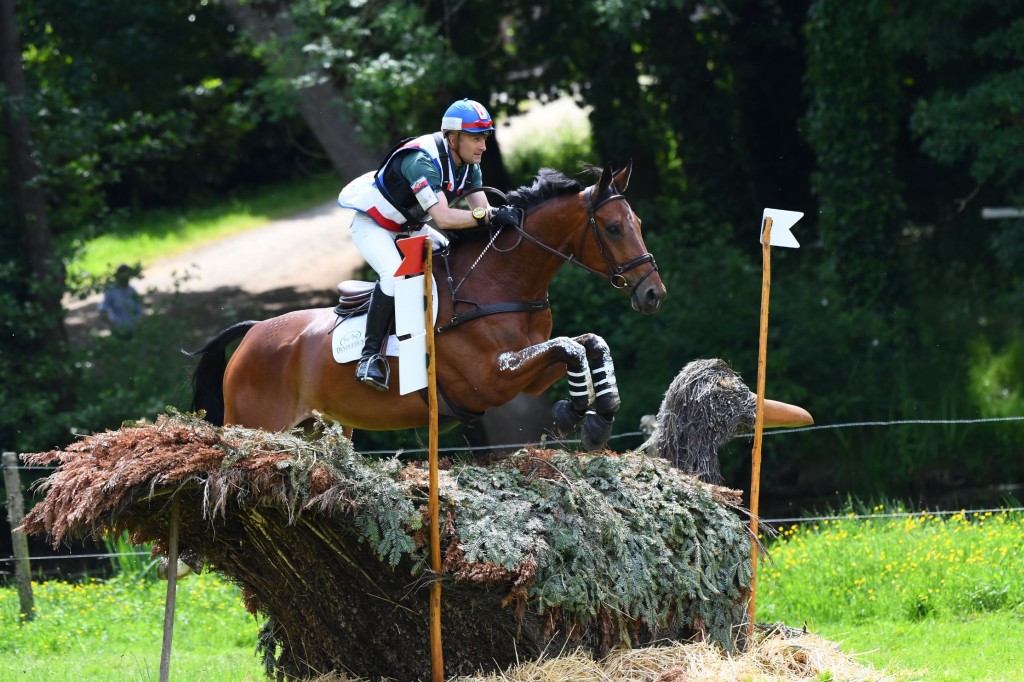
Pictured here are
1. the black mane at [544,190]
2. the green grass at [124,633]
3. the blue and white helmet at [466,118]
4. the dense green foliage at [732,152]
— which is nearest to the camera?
the blue and white helmet at [466,118]

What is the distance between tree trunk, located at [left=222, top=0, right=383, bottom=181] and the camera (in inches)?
551

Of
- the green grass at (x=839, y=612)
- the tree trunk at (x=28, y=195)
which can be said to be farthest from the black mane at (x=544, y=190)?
the tree trunk at (x=28, y=195)

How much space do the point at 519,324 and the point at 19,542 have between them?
3.90m

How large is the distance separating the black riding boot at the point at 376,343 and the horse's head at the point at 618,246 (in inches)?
42.7

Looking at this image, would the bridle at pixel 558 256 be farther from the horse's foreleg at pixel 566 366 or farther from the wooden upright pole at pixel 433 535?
the wooden upright pole at pixel 433 535

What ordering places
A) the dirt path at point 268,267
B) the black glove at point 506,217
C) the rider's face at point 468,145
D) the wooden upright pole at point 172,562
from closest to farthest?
the wooden upright pole at point 172,562, the rider's face at point 468,145, the black glove at point 506,217, the dirt path at point 268,267

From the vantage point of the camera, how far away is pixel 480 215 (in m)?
6.78

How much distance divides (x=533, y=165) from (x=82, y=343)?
8419 mm

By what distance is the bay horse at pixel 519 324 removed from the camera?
6582 millimetres

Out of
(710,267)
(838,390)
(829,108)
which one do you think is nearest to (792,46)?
(829,108)

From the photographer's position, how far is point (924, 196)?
17.4 metres

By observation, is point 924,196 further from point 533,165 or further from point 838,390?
point 533,165

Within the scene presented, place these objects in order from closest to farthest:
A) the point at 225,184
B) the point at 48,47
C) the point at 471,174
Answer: the point at 471,174
the point at 48,47
the point at 225,184

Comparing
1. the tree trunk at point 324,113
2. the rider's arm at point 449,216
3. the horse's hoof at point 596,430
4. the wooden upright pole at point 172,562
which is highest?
the tree trunk at point 324,113
